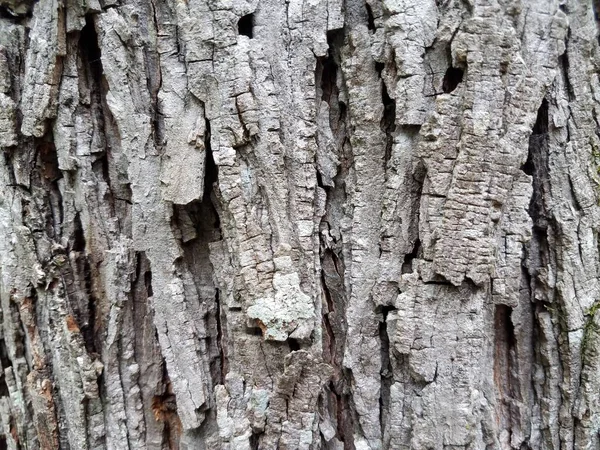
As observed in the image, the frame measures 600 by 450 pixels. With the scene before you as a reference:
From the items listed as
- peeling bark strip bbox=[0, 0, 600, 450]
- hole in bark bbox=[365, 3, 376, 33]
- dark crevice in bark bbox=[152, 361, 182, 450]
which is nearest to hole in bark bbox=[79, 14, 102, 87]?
peeling bark strip bbox=[0, 0, 600, 450]

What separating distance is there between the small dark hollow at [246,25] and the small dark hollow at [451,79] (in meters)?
0.64

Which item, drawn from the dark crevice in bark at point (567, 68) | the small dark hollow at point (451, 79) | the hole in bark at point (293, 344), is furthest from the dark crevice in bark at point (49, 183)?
the dark crevice in bark at point (567, 68)

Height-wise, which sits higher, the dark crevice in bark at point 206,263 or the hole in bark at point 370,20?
the hole in bark at point 370,20

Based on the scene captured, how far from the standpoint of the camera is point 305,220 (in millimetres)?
1362

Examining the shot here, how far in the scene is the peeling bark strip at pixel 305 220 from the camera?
1288mm

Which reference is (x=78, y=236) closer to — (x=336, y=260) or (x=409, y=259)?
(x=336, y=260)

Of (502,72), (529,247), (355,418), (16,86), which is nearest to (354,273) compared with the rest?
(355,418)

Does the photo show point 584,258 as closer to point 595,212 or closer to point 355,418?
point 595,212

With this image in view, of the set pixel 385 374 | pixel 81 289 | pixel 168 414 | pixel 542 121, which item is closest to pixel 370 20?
pixel 542 121

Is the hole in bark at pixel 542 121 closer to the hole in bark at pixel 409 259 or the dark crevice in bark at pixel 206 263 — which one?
the hole in bark at pixel 409 259

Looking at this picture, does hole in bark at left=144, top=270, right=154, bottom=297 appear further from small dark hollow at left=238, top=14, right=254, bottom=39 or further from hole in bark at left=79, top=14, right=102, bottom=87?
small dark hollow at left=238, top=14, right=254, bottom=39

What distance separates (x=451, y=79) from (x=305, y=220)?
2.10ft

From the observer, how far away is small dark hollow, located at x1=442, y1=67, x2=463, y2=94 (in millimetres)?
1312

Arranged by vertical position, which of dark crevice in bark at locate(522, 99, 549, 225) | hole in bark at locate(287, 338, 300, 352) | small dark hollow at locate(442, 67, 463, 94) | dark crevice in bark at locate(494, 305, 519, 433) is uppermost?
small dark hollow at locate(442, 67, 463, 94)
